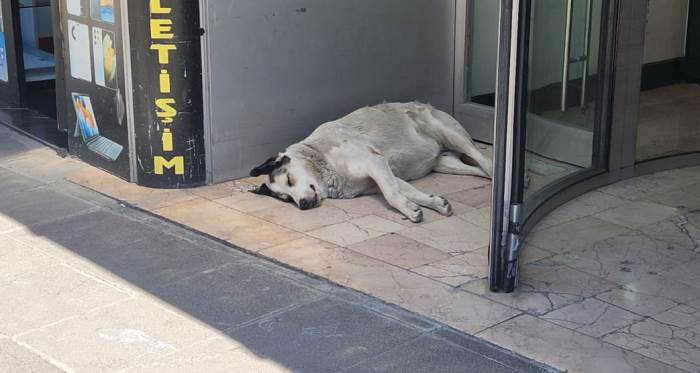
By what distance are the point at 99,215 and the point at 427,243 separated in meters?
2.32

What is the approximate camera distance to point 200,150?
8039 millimetres

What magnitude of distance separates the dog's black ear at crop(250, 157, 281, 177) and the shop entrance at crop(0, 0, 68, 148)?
7.28 feet

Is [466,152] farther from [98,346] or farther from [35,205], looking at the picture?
[98,346]

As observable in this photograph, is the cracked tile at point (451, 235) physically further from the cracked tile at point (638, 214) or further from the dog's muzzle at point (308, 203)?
the cracked tile at point (638, 214)

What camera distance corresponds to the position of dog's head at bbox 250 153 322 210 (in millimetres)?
7590

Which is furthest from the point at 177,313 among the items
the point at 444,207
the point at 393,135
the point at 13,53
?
the point at 13,53

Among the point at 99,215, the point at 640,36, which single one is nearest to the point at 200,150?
the point at 99,215

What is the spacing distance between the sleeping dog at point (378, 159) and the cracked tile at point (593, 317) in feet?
5.50

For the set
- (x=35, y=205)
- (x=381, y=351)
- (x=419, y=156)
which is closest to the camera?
(x=381, y=351)

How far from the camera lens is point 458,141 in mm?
8398

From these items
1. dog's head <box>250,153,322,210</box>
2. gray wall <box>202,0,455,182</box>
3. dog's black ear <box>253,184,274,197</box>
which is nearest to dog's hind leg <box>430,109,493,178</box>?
gray wall <box>202,0,455,182</box>

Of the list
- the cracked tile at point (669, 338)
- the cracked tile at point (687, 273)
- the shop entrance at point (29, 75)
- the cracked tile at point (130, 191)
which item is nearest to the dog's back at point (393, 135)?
the cracked tile at point (130, 191)

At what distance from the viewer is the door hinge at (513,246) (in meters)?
5.96

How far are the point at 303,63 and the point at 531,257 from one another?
106 inches
